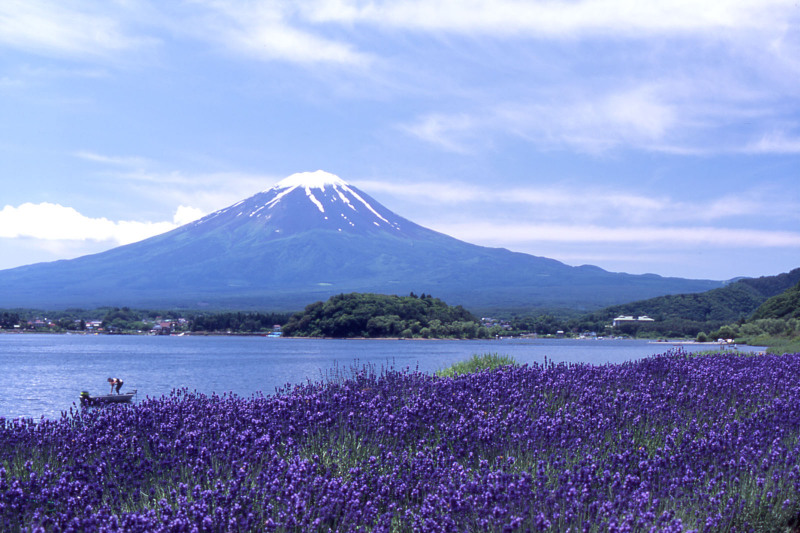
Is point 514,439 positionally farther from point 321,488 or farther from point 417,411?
point 321,488

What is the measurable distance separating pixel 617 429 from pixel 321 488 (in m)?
3.72

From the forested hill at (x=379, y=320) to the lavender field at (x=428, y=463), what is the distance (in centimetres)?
7560

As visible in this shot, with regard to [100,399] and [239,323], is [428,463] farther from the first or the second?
[239,323]

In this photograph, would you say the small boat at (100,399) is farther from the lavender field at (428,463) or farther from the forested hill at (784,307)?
the forested hill at (784,307)

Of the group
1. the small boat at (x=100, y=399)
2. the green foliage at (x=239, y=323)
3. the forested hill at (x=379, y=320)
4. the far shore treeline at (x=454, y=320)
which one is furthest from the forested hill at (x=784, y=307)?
the green foliage at (x=239, y=323)

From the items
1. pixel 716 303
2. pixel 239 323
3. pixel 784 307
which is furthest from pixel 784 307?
pixel 239 323

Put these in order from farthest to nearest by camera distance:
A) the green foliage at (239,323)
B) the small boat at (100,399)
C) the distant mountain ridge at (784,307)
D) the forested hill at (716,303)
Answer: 1. the forested hill at (716,303)
2. the green foliage at (239,323)
3. the distant mountain ridge at (784,307)
4. the small boat at (100,399)

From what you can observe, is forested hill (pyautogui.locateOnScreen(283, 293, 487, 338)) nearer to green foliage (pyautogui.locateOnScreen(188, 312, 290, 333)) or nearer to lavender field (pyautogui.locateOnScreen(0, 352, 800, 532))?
green foliage (pyautogui.locateOnScreen(188, 312, 290, 333))

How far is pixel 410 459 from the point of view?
271 inches

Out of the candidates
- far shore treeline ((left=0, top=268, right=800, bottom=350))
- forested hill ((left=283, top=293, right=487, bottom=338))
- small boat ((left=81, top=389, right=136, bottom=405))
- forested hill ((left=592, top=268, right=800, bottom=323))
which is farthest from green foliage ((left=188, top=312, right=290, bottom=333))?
small boat ((left=81, top=389, right=136, bottom=405))

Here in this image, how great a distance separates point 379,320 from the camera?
85312 mm

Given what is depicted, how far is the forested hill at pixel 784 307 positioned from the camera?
58544 mm

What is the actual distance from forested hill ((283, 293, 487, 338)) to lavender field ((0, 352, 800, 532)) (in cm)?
7560

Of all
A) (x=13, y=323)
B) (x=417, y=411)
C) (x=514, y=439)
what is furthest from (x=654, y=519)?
(x=13, y=323)
